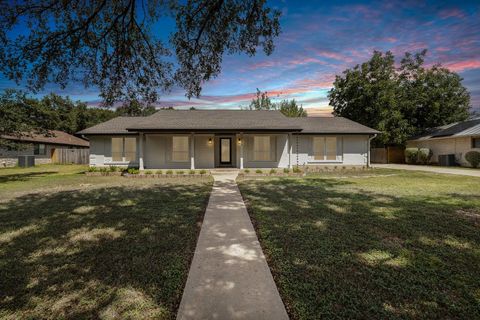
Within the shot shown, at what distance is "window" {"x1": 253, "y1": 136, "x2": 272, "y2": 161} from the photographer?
16547 mm

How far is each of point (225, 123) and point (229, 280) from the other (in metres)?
14.0

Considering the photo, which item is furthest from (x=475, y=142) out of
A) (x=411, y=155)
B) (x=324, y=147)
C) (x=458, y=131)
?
(x=324, y=147)

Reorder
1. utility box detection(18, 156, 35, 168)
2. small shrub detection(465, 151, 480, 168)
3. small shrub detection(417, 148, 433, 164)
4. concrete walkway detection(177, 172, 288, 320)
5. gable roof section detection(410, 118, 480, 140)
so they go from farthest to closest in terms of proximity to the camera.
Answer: utility box detection(18, 156, 35, 168) → small shrub detection(417, 148, 433, 164) → gable roof section detection(410, 118, 480, 140) → small shrub detection(465, 151, 480, 168) → concrete walkway detection(177, 172, 288, 320)

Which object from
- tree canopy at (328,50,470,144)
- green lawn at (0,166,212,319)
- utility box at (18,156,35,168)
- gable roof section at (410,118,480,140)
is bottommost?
green lawn at (0,166,212,319)

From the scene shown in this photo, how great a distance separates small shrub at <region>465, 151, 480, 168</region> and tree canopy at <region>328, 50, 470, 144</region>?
6.19m

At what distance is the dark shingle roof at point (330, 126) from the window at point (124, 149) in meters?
12.3

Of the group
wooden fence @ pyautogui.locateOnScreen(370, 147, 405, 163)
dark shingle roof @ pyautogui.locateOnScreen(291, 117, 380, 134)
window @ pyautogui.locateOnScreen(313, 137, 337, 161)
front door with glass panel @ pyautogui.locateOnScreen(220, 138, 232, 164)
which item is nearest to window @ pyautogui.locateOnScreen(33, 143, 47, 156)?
front door with glass panel @ pyautogui.locateOnScreen(220, 138, 232, 164)

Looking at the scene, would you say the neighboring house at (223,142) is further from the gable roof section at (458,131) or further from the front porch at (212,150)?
the gable roof section at (458,131)

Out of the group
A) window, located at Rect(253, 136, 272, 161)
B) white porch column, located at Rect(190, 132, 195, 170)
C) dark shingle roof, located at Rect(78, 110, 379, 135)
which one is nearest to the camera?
white porch column, located at Rect(190, 132, 195, 170)

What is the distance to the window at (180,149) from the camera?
16.2m

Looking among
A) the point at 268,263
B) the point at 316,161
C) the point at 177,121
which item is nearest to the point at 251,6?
the point at 268,263

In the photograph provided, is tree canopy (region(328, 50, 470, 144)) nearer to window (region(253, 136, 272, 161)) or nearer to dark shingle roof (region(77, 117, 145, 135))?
window (region(253, 136, 272, 161))

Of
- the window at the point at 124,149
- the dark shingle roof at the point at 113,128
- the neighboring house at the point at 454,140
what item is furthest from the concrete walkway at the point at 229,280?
the neighboring house at the point at 454,140

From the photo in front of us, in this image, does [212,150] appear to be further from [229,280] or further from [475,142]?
[475,142]
